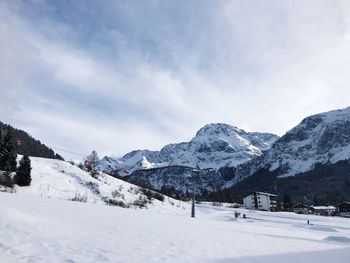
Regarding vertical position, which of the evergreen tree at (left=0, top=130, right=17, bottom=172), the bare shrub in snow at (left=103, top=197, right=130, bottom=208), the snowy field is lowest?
the snowy field

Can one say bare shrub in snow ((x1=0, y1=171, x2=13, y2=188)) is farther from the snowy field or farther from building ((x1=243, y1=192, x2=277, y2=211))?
building ((x1=243, y1=192, x2=277, y2=211))

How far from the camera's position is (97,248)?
393 inches

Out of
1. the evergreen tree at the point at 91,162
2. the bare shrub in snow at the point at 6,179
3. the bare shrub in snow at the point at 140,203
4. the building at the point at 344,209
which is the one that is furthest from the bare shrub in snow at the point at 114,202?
the building at the point at 344,209

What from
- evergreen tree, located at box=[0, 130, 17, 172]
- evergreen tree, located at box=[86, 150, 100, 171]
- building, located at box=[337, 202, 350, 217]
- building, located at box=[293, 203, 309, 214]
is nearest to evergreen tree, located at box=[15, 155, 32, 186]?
evergreen tree, located at box=[0, 130, 17, 172]

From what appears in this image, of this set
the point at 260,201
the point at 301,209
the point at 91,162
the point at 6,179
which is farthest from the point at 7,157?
the point at 301,209

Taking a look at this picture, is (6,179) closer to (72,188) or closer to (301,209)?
(72,188)

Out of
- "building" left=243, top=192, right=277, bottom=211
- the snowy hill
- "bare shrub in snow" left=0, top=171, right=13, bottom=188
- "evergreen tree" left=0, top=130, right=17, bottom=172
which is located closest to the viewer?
"bare shrub in snow" left=0, top=171, right=13, bottom=188

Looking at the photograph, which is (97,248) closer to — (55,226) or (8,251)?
(8,251)

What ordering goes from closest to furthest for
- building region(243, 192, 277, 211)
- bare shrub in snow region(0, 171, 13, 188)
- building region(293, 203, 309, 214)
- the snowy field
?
the snowy field
bare shrub in snow region(0, 171, 13, 188)
building region(293, 203, 309, 214)
building region(243, 192, 277, 211)

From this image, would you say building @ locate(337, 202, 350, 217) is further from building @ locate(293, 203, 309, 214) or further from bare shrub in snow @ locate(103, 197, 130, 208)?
bare shrub in snow @ locate(103, 197, 130, 208)

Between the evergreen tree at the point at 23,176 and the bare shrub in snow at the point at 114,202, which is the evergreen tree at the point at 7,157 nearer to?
the evergreen tree at the point at 23,176

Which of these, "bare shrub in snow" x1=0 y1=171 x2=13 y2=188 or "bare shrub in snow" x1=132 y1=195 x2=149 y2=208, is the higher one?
"bare shrub in snow" x1=0 y1=171 x2=13 y2=188

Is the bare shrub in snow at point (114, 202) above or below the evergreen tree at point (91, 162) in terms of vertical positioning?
below

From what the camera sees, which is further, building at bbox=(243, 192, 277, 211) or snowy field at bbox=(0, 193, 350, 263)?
building at bbox=(243, 192, 277, 211)
